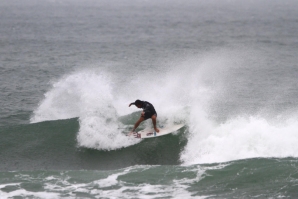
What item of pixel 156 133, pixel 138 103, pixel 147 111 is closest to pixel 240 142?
pixel 156 133

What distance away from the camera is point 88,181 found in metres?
15.4

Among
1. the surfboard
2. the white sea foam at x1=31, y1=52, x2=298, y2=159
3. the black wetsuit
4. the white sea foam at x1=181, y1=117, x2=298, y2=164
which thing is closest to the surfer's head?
the black wetsuit

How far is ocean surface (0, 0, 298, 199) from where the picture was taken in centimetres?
1514

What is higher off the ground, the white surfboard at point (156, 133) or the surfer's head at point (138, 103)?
the surfer's head at point (138, 103)

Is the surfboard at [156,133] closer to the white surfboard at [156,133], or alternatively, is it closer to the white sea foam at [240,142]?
the white surfboard at [156,133]

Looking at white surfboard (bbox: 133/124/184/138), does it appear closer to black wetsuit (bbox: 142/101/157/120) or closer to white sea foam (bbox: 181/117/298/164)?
black wetsuit (bbox: 142/101/157/120)

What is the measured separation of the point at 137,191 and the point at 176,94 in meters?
11.5

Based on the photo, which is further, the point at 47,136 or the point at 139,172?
the point at 47,136

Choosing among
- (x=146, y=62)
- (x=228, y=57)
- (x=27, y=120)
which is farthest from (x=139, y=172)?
(x=228, y=57)

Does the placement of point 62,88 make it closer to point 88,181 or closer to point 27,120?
point 27,120

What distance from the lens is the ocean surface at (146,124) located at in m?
15.1

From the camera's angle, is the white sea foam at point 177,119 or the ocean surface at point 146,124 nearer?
the ocean surface at point 146,124

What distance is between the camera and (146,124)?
20234 mm

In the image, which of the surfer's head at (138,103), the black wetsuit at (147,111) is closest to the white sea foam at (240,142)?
the black wetsuit at (147,111)
